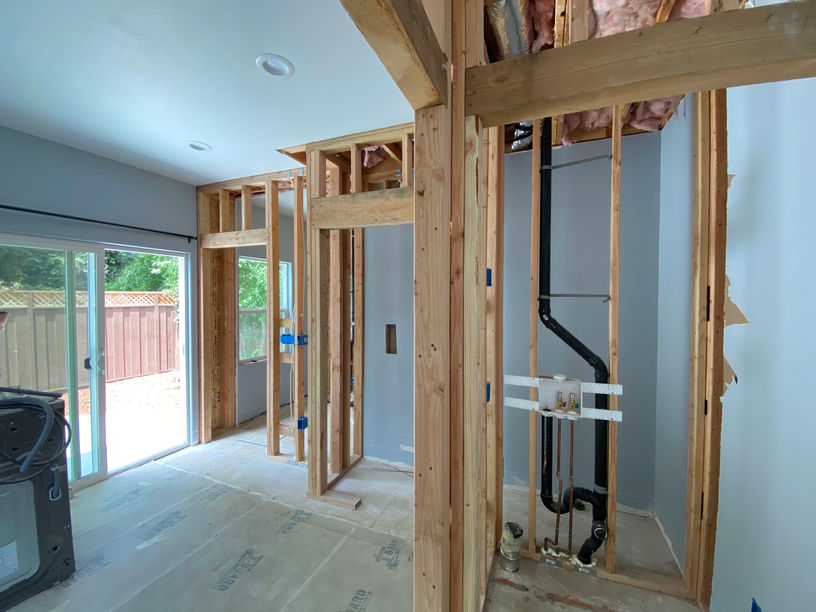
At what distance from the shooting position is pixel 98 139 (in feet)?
7.85

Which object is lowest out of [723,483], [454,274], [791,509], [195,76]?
[723,483]

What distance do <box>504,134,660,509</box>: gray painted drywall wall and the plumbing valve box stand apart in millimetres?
633

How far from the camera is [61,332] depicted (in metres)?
2.57

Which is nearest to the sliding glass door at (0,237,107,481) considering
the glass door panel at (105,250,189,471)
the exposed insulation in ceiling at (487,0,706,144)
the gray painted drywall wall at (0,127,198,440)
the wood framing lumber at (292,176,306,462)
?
the gray painted drywall wall at (0,127,198,440)

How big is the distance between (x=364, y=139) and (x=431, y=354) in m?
2.13

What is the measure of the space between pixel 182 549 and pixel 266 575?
2.12ft

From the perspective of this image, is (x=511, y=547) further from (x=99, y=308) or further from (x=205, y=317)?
(x=99, y=308)

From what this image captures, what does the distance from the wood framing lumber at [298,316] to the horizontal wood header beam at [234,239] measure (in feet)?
1.44

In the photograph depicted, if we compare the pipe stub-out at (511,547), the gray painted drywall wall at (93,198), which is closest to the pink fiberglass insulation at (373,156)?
the gray painted drywall wall at (93,198)

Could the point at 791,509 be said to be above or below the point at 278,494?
above

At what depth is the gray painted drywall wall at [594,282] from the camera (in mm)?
2322

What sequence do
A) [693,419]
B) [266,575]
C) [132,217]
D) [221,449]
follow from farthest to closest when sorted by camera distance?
[221,449], [132,217], [266,575], [693,419]

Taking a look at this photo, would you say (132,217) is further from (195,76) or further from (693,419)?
(693,419)

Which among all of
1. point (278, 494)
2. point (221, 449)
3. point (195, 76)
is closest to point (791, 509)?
point (278, 494)
